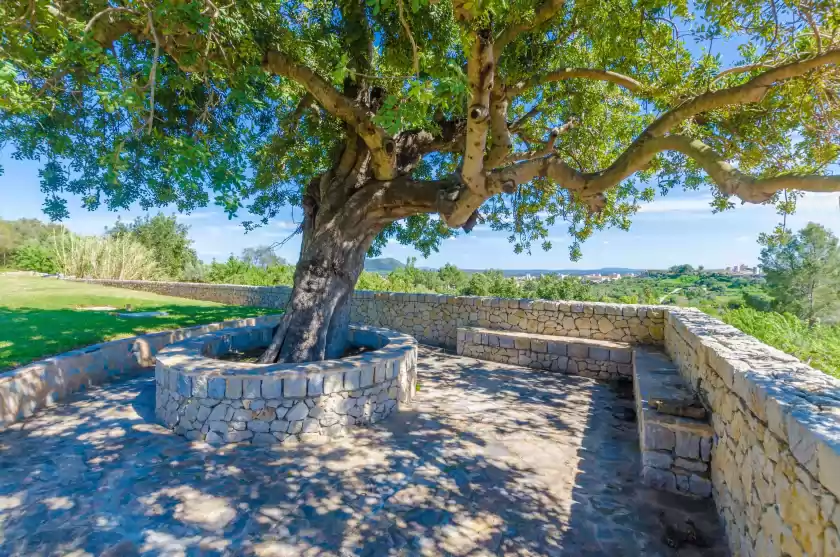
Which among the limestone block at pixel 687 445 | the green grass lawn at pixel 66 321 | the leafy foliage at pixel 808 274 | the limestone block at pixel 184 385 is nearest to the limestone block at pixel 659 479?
the limestone block at pixel 687 445

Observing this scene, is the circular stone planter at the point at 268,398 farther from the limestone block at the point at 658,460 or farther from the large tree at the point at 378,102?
the limestone block at the point at 658,460

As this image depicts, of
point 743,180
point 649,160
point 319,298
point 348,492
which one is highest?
point 649,160

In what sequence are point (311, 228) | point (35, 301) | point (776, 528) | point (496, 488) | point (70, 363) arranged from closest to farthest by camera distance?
point (776, 528) → point (496, 488) → point (70, 363) → point (311, 228) → point (35, 301)

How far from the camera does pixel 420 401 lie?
6.00 meters

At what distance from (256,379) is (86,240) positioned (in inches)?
1015

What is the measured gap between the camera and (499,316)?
982 cm

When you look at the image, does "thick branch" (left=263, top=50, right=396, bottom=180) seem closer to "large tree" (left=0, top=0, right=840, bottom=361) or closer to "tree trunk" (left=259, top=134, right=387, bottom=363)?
"large tree" (left=0, top=0, right=840, bottom=361)

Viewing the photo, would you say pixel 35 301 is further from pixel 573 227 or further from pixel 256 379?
pixel 573 227

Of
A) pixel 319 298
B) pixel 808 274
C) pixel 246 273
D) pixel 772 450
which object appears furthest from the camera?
pixel 808 274

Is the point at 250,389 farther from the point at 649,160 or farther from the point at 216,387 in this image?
the point at 649,160

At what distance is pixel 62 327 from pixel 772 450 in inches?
427

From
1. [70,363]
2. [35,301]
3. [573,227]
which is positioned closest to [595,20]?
[573,227]

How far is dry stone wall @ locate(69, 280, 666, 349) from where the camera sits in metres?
8.05

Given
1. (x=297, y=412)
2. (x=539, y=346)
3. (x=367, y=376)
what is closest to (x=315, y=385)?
(x=297, y=412)
